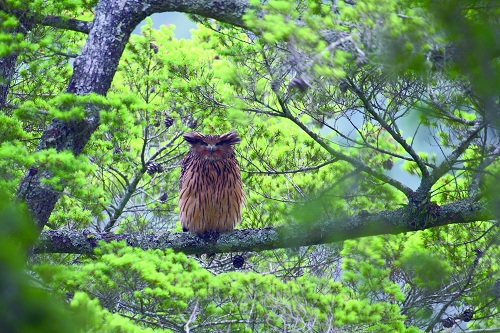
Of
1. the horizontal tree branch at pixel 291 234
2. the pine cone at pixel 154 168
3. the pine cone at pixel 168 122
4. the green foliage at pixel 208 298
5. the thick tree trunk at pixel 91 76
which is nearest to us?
the green foliage at pixel 208 298

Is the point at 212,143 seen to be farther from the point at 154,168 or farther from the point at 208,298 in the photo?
the point at 208,298

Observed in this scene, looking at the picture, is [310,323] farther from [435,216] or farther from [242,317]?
[435,216]

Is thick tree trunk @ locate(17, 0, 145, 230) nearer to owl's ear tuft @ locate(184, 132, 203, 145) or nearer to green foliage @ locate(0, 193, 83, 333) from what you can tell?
owl's ear tuft @ locate(184, 132, 203, 145)

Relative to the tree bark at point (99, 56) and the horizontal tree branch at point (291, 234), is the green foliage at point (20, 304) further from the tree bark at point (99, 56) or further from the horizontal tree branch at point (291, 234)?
the tree bark at point (99, 56)

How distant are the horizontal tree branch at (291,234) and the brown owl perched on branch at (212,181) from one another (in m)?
0.79

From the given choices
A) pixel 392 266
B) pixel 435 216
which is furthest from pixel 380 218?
pixel 392 266

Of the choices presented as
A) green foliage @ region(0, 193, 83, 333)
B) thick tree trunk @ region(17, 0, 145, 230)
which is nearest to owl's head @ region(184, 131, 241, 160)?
thick tree trunk @ region(17, 0, 145, 230)

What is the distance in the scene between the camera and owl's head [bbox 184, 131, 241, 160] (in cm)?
715

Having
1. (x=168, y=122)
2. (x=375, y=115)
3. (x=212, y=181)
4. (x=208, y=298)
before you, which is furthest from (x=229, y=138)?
(x=375, y=115)

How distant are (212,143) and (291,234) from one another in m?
1.84

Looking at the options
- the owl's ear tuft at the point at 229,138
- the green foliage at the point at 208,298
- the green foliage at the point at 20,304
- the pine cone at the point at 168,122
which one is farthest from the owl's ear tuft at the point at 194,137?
the green foliage at the point at 20,304

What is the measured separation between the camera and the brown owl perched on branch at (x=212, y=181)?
7125 millimetres

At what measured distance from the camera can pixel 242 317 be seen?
573 centimetres

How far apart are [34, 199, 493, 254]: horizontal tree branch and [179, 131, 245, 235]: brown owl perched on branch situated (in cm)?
79
